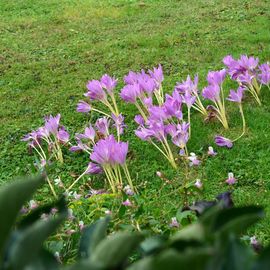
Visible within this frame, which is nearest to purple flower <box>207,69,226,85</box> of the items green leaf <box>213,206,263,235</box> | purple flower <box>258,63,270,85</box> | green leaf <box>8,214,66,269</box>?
purple flower <box>258,63,270,85</box>

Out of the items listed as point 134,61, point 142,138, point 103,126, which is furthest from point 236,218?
point 134,61

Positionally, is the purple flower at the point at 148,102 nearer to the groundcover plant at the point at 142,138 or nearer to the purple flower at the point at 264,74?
the groundcover plant at the point at 142,138

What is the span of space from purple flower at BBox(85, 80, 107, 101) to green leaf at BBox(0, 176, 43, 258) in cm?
342

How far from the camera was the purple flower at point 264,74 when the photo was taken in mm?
4652

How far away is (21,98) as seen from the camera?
5969mm

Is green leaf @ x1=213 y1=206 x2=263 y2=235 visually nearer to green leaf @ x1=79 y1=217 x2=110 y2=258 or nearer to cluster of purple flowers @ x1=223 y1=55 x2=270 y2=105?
green leaf @ x1=79 y1=217 x2=110 y2=258

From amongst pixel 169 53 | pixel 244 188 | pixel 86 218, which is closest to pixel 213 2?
pixel 169 53

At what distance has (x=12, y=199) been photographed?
2.68ft

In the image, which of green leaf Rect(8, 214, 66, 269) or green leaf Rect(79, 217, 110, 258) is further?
green leaf Rect(79, 217, 110, 258)

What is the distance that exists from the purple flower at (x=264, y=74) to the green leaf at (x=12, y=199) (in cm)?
402

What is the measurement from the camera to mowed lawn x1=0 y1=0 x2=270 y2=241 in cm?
392

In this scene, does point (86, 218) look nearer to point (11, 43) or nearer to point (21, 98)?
point (21, 98)

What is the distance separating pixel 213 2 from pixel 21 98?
15.0 ft

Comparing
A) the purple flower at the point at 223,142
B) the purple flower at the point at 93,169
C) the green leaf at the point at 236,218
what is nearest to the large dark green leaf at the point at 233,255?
the green leaf at the point at 236,218
